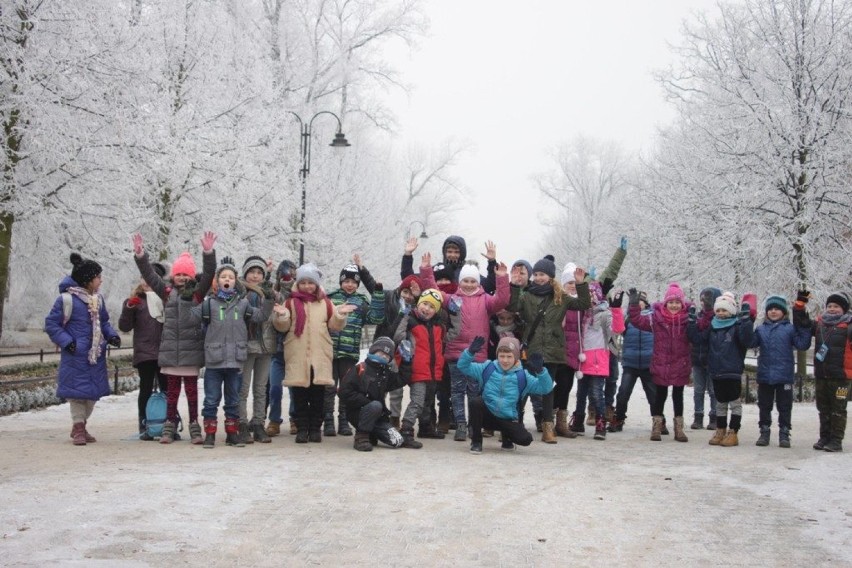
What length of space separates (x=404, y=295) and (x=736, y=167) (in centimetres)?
1213

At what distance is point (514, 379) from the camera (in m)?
9.21

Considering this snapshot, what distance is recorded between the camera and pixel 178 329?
361 inches

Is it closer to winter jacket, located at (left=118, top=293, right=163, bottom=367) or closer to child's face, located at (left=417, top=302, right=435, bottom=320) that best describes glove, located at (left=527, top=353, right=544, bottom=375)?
child's face, located at (left=417, top=302, right=435, bottom=320)

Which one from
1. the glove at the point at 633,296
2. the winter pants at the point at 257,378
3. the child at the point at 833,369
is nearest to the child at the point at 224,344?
the winter pants at the point at 257,378

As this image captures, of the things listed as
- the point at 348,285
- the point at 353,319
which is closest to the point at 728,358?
the point at 353,319

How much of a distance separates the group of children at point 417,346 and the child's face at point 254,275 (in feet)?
0.05

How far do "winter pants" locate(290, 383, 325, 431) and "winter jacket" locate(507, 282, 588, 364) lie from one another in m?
2.36

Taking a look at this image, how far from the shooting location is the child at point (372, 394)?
354 inches

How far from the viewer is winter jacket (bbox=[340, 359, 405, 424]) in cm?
918

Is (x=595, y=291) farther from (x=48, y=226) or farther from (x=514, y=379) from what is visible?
(x=48, y=226)

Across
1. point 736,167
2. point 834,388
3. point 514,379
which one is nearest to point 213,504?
point 514,379

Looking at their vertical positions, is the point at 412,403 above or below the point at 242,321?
below

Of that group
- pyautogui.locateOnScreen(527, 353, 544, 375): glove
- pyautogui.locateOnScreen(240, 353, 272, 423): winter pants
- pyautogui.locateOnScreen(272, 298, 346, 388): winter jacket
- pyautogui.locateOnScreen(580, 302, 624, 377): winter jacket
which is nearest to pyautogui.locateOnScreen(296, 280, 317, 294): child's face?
pyautogui.locateOnScreen(272, 298, 346, 388): winter jacket

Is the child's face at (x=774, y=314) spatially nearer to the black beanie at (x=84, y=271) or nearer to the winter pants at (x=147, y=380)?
the winter pants at (x=147, y=380)
